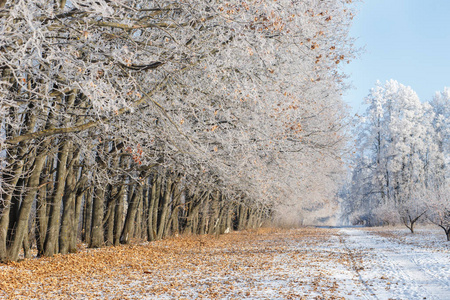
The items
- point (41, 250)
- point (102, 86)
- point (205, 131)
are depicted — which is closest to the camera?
point (102, 86)

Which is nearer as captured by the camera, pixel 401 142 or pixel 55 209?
pixel 55 209

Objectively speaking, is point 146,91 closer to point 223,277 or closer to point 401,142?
point 223,277

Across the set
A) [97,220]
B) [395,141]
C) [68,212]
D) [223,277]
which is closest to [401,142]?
[395,141]

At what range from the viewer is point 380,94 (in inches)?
1932

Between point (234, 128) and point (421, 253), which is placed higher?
point (234, 128)

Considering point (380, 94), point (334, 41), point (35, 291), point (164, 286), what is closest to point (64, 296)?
point (35, 291)

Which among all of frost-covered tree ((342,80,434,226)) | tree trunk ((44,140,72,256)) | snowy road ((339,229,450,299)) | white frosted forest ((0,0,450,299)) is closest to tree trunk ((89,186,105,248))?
white frosted forest ((0,0,450,299))

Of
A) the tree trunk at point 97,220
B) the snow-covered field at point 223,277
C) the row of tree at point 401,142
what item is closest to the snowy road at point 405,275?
the snow-covered field at point 223,277

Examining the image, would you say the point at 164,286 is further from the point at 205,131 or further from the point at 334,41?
the point at 334,41

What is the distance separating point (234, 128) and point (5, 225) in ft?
20.8

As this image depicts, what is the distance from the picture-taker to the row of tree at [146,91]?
264 inches

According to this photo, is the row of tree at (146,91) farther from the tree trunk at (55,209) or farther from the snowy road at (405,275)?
the snowy road at (405,275)

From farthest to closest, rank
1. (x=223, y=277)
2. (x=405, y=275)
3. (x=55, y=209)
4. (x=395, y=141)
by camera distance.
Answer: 1. (x=395, y=141)
2. (x=55, y=209)
3. (x=405, y=275)
4. (x=223, y=277)

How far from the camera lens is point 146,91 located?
1034cm
